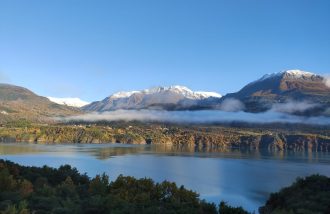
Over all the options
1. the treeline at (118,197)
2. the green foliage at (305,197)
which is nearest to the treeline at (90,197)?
the treeline at (118,197)

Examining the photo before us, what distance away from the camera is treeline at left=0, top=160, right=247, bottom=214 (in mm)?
34469

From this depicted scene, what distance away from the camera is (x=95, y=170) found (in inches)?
4289

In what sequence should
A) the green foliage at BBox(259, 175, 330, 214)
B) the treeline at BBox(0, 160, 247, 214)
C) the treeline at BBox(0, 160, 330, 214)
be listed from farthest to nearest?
the green foliage at BBox(259, 175, 330, 214)
the treeline at BBox(0, 160, 330, 214)
the treeline at BBox(0, 160, 247, 214)

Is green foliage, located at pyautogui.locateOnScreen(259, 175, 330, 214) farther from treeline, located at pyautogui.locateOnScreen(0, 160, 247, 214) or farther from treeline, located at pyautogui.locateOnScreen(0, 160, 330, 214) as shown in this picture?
treeline, located at pyautogui.locateOnScreen(0, 160, 247, 214)

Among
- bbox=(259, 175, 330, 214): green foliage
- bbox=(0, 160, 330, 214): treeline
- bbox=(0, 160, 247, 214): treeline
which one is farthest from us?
bbox=(259, 175, 330, 214): green foliage

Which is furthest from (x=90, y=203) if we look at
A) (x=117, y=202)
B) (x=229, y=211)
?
(x=229, y=211)

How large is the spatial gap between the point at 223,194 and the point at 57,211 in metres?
49.0

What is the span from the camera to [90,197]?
40688 mm

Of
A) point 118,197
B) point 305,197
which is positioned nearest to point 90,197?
point 118,197

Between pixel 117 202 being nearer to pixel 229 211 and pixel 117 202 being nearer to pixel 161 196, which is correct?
pixel 229 211

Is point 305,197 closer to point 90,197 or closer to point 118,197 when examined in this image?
point 118,197

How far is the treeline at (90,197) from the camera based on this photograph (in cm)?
3447

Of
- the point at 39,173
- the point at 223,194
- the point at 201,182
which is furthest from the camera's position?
the point at 201,182

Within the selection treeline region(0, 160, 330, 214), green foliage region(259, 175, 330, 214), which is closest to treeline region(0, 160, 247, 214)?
treeline region(0, 160, 330, 214)
